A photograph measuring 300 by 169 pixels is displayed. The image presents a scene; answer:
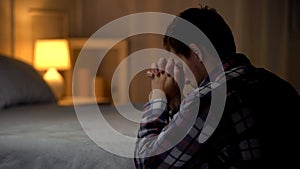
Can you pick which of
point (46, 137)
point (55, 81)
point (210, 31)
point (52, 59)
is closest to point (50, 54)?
point (52, 59)

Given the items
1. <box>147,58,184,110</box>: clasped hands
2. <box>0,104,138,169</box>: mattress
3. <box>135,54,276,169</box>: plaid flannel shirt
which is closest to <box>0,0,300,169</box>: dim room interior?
<box>0,104,138,169</box>: mattress

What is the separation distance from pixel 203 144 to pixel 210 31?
29cm

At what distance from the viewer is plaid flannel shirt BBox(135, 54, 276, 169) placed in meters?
1.18

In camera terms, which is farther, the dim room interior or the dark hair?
the dim room interior

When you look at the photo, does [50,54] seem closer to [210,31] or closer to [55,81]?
[55,81]

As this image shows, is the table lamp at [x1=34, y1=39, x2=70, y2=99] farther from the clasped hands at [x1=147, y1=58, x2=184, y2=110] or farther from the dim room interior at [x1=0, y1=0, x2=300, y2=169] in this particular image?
the clasped hands at [x1=147, y1=58, x2=184, y2=110]

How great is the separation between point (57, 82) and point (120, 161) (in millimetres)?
2146

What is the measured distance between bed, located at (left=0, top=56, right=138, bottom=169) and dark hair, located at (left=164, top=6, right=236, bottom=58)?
20.2 inches

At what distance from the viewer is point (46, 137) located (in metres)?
1.87

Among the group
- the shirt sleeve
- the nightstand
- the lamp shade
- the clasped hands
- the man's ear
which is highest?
the man's ear

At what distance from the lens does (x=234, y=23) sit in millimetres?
3520

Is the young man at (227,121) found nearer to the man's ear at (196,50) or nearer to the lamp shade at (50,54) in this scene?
the man's ear at (196,50)

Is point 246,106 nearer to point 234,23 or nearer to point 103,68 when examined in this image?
point 234,23

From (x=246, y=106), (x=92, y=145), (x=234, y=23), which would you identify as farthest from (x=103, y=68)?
(x=246, y=106)
